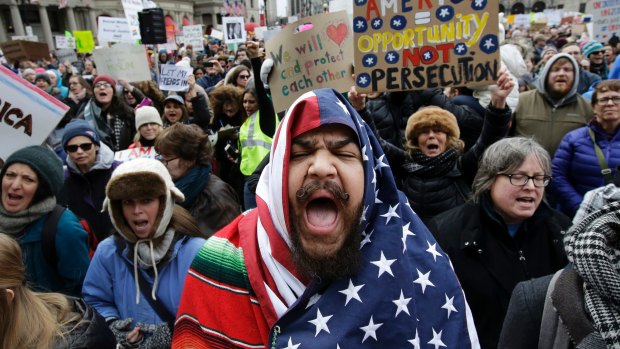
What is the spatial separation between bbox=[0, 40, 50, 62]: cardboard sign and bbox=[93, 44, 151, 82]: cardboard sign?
755 cm

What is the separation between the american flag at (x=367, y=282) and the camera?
1410mm

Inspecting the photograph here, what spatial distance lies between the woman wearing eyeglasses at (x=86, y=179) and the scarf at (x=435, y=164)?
2.36m

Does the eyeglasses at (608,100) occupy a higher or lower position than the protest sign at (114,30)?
lower

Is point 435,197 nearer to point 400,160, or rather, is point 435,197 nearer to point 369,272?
point 400,160

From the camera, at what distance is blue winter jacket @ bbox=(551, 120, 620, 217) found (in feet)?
12.0

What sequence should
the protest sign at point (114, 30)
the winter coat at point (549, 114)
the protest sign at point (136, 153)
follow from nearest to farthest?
the winter coat at point (549, 114) < the protest sign at point (136, 153) < the protest sign at point (114, 30)

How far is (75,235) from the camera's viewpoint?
282 cm

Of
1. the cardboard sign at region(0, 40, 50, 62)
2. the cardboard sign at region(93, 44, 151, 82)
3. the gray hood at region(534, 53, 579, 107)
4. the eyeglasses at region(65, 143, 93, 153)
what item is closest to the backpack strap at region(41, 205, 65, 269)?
the eyeglasses at region(65, 143, 93, 153)

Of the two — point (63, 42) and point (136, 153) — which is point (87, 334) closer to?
point (136, 153)

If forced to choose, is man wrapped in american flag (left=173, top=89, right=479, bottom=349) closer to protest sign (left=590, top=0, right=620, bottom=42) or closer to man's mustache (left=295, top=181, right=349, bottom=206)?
man's mustache (left=295, top=181, right=349, bottom=206)

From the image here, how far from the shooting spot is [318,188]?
1479mm

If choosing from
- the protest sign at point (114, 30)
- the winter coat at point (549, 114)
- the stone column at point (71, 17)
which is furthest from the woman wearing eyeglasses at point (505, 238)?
the stone column at point (71, 17)

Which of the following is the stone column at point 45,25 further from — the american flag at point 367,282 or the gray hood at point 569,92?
the american flag at point 367,282

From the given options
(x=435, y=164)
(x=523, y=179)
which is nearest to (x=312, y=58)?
(x=435, y=164)
